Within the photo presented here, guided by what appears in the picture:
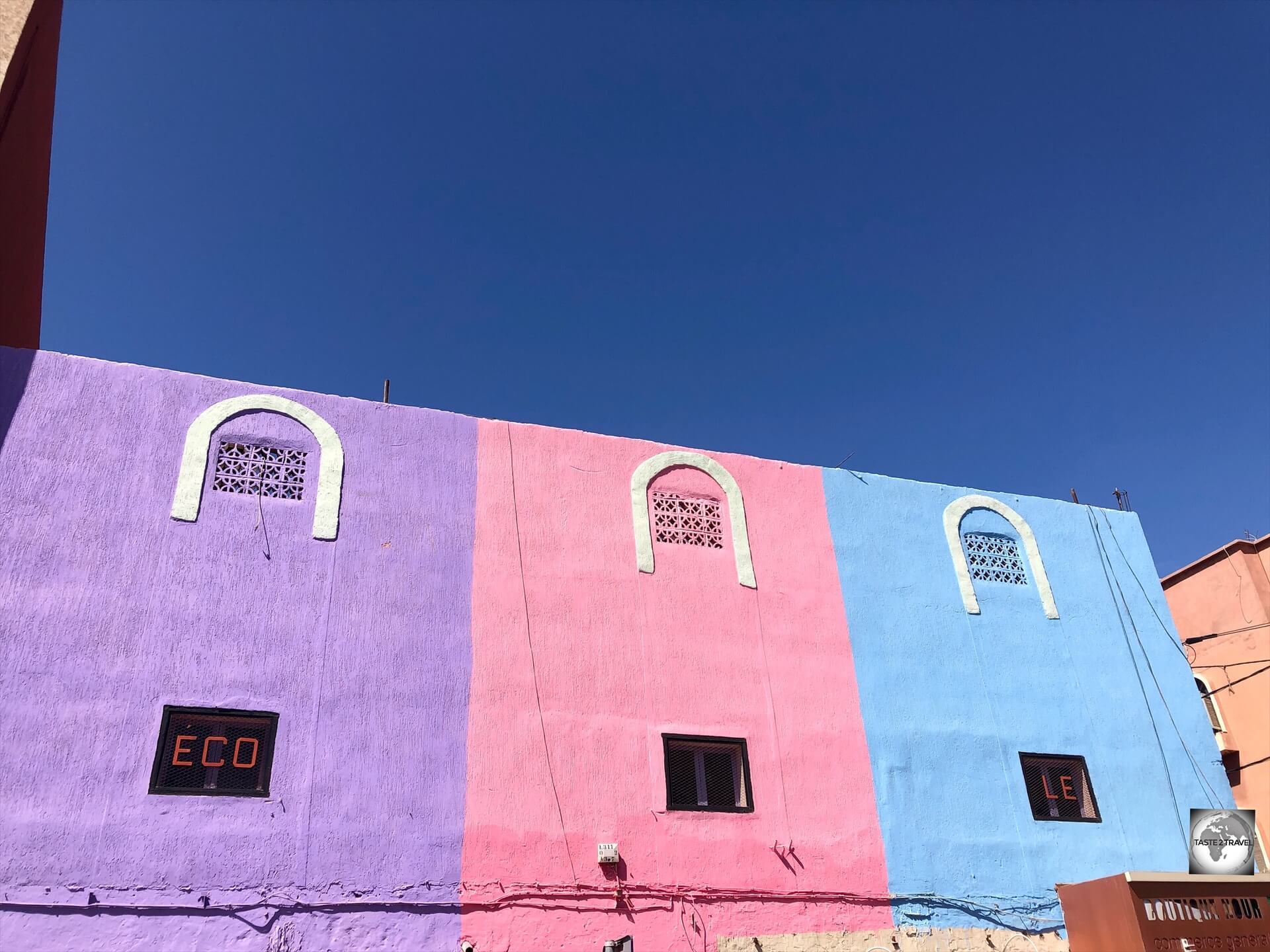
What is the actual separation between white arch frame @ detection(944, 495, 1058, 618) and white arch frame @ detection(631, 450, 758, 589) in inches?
101

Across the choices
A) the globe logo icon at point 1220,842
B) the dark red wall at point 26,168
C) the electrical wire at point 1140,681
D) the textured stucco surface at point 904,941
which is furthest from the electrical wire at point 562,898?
the dark red wall at point 26,168

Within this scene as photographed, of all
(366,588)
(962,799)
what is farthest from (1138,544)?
(366,588)

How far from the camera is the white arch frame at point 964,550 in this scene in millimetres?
11312

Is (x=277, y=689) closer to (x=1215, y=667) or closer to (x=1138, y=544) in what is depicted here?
(x=1138, y=544)

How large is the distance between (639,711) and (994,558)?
195 inches

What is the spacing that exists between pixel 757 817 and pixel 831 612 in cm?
237

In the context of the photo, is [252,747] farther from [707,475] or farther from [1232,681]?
[1232,681]

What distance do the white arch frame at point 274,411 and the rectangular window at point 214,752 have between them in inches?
67.2

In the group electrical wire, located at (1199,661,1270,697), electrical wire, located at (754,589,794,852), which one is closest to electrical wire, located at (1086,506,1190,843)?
electrical wire, located at (1199,661,1270,697)

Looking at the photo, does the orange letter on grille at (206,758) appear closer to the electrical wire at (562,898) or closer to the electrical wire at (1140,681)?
the electrical wire at (562,898)

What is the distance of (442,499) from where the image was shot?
9.66 meters

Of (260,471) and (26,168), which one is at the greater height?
(26,168)

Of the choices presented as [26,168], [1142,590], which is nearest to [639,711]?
[1142,590]

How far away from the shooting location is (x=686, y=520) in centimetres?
1055
